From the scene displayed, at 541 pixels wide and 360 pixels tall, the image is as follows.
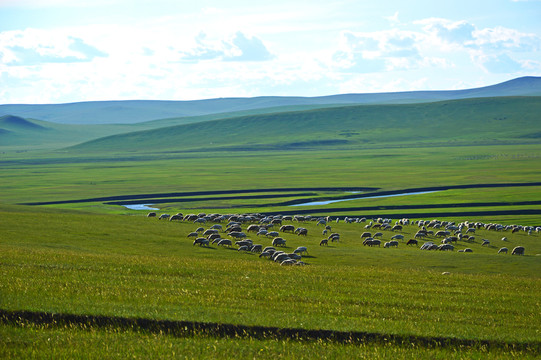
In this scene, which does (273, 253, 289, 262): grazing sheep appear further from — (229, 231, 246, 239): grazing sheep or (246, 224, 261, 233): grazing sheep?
(246, 224, 261, 233): grazing sheep

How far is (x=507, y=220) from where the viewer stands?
6131 centimetres

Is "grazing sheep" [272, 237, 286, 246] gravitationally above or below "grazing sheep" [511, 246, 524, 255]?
above

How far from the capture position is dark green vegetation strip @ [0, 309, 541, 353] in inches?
566

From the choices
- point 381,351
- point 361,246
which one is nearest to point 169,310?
point 381,351

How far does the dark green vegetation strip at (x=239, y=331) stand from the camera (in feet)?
47.2

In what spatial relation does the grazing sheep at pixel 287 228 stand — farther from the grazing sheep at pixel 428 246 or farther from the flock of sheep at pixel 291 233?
the grazing sheep at pixel 428 246

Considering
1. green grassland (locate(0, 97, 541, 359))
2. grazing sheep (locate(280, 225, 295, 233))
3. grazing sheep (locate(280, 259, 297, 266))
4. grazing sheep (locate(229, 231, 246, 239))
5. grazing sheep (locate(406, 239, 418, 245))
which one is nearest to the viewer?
green grassland (locate(0, 97, 541, 359))

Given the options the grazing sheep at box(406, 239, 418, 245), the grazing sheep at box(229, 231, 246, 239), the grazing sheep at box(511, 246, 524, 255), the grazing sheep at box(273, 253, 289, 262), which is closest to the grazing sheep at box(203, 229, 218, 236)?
the grazing sheep at box(229, 231, 246, 239)

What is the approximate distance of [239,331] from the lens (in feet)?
48.4

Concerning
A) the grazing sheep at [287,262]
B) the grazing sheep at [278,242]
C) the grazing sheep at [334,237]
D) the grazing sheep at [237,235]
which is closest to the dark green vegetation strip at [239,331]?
the grazing sheep at [287,262]

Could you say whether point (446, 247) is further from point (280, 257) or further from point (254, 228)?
point (280, 257)

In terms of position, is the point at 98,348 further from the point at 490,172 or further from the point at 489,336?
the point at 490,172

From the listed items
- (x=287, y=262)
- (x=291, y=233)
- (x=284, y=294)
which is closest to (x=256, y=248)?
(x=287, y=262)

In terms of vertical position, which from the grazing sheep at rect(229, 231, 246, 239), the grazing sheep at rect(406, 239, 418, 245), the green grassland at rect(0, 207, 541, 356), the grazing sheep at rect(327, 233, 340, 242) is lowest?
the grazing sheep at rect(406, 239, 418, 245)
